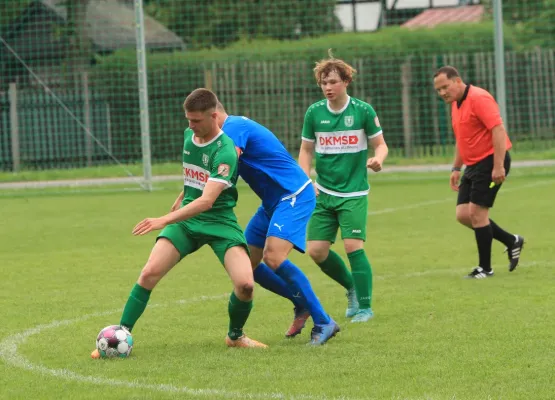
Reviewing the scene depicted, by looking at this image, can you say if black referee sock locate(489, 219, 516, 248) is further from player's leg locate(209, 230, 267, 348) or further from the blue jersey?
player's leg locate(209, 230, 267, 348)

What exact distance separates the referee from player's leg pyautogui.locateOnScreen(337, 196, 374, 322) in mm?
1876

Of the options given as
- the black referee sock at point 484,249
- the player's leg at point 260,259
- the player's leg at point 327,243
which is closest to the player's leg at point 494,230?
the black referee sock at point 484,249

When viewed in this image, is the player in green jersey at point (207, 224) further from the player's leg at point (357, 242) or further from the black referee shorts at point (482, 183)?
the black referee shorts at point (482, 183)

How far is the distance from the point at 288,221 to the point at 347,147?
1.44 metres

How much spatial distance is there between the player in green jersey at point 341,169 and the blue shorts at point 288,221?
2.65ft

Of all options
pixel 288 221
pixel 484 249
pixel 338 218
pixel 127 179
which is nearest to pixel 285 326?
pixel 288 221

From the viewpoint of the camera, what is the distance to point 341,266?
8711mm

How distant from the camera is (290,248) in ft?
24.5

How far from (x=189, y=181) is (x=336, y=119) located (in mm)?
1920

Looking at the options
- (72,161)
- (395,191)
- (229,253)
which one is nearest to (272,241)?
(229,253)

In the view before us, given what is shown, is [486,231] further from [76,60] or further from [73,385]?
[76,60]

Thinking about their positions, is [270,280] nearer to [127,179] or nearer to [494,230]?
[494,230]

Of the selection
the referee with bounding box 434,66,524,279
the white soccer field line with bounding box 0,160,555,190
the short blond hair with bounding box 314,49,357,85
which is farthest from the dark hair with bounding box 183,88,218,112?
the white soccer field line with bounding box 0,160,555,190

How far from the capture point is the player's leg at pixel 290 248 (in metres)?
7.35
